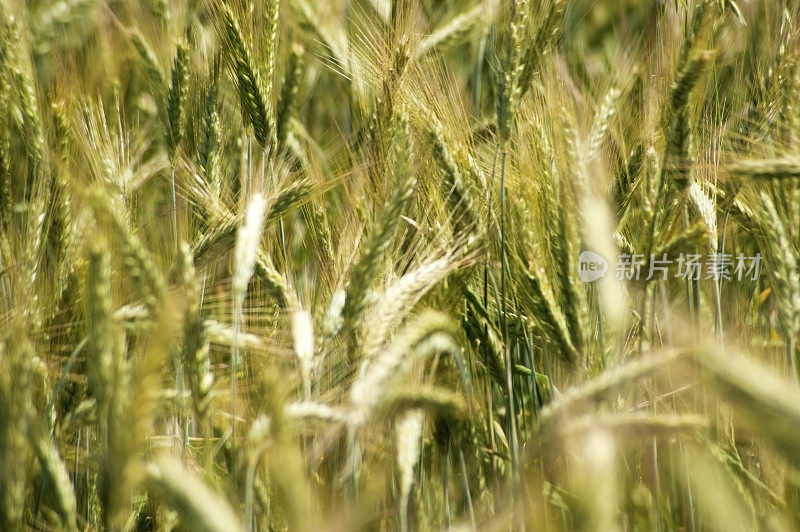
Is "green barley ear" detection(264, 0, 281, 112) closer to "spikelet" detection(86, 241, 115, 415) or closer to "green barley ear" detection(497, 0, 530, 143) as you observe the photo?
"green barley ear" detection(497, 0, 530, 143)

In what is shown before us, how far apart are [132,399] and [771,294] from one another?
155cm

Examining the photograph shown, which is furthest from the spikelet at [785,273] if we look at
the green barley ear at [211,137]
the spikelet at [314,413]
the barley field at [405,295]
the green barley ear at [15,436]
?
the green barley ear at [15,436]

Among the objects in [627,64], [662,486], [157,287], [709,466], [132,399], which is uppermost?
[627,64]

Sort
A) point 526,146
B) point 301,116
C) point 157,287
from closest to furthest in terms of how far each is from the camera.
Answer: point 157,287 → point 526,146 → point 301,116

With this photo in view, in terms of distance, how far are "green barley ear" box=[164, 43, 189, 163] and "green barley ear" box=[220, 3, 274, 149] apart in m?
0.10

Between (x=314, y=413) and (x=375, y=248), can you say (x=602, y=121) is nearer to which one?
(x=375, y=248)

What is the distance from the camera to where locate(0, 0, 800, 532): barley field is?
88 centimetres

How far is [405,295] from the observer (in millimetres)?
1073

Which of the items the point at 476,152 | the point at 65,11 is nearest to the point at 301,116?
the point at 65,11

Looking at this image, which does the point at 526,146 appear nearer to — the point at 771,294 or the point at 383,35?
the point at 383,35

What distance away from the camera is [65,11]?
1.84 metres

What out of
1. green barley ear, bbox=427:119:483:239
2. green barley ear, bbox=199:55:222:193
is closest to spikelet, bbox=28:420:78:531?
green barley ear, bbox=199:55:222:193

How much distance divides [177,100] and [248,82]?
0.15 m

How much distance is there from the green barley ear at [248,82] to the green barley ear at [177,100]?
10cm
